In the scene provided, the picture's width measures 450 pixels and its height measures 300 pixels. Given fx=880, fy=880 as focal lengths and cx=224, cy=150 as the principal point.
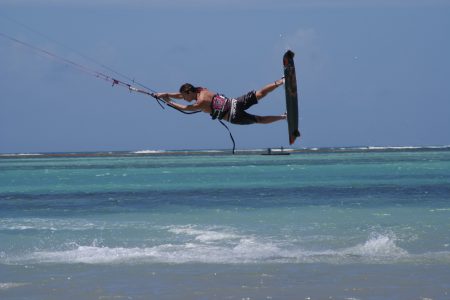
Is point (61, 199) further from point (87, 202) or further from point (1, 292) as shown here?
point (1, 292)

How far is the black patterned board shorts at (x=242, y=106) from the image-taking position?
12945 mm

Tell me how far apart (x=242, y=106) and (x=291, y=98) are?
2.56 feet

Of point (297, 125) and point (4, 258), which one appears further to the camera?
point (4, 258)

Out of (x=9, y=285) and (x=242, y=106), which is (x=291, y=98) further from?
(x=9, y=285)

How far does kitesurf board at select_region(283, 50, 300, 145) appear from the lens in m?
13.1

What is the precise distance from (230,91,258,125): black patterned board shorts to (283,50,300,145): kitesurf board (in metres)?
0.54

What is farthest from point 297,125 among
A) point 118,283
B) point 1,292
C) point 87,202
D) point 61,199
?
point 61,199

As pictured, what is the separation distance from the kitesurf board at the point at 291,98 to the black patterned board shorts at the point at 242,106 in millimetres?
543

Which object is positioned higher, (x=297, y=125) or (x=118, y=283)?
(x=297, y=125)

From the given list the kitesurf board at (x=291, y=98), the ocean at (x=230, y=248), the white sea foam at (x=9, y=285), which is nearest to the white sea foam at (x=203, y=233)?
the ocean at (x=230, y=248)

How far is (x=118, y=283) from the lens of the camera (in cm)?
1455

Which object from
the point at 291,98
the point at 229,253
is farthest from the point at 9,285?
the point at 291,98

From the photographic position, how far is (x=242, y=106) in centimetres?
1298

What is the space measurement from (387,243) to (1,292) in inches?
331
